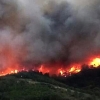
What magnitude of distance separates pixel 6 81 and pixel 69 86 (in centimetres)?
2507

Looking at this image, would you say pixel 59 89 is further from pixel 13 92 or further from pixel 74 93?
pixel 13 92

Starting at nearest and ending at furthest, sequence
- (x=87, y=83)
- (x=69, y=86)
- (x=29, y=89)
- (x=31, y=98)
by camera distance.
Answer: (x=31, y=98) < (x=29, y=89) < (x=69, y=86) < (x=87, y=83)

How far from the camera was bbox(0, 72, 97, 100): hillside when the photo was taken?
126m

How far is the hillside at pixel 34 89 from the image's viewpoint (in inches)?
4968

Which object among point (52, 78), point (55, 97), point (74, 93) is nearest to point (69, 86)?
point (52, 78)

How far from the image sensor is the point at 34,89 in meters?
134

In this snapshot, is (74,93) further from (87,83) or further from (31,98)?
(87,83)

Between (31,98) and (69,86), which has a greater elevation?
(69,86)

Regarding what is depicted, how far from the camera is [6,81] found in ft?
463

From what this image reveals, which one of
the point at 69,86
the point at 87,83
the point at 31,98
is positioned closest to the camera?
the point at 31,98

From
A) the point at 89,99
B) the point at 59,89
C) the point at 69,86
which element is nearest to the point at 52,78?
the point at 69,86

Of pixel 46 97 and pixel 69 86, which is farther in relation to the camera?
pixel 69 86

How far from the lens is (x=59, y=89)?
5482 inches

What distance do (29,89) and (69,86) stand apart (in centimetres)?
2351
